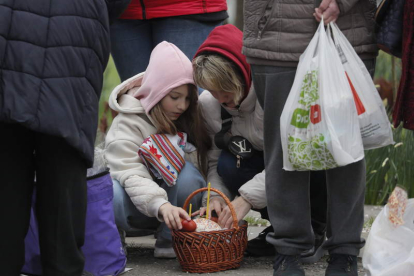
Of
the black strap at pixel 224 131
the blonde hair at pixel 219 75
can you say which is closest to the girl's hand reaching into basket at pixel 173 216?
the black strap at pixel 224 131

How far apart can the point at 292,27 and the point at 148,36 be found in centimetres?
127

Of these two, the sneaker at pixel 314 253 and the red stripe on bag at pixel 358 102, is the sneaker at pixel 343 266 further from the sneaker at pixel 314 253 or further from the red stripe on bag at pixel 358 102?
the red stripe on bag at pixel 358 102

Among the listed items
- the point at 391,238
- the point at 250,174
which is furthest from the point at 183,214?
the point at 391,238

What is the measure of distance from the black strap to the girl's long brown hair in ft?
0.31

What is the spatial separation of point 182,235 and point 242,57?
821 millimetres

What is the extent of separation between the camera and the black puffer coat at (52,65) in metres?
2.28

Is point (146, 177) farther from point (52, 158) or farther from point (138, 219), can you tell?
point (52, 158)

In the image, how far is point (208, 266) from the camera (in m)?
3.05

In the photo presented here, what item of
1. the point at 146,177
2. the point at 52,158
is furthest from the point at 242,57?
the point at 52,158

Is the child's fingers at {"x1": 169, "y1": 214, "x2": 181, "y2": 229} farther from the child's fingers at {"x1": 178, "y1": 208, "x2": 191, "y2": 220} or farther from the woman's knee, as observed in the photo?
the woman's knee

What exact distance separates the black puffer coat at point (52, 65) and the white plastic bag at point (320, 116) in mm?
698

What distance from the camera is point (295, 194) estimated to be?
2.75 m

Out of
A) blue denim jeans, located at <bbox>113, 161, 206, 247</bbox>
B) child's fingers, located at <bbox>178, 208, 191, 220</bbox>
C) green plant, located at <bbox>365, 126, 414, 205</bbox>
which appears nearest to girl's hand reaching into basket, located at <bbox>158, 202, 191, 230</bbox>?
child's fingers, located at <bbox>178, 208, 191, 220</bbox>

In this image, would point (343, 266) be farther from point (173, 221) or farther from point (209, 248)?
point (173, 221)
